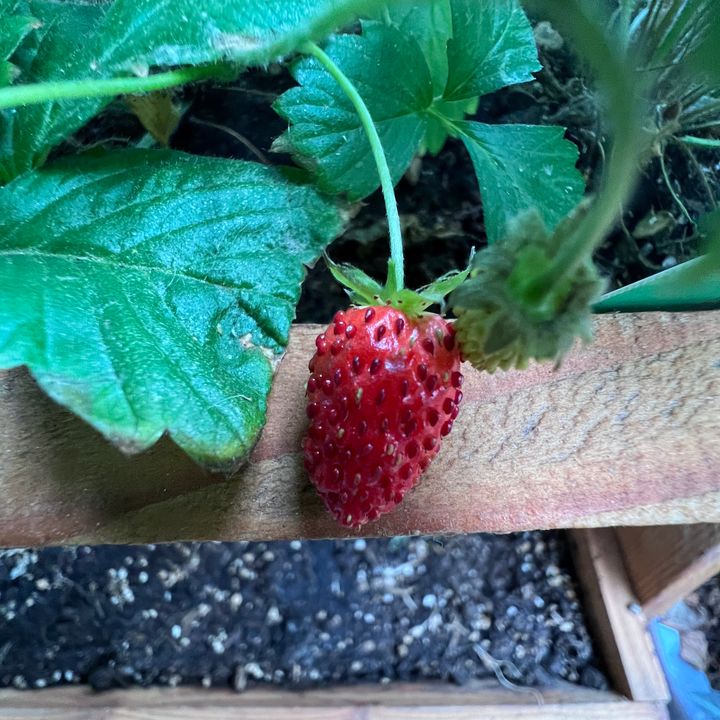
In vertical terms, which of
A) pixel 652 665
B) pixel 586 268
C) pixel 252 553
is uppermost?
pixel 586 268

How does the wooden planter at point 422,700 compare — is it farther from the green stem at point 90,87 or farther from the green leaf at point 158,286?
the green stem at point 90,87

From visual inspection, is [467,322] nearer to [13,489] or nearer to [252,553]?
[13,489]

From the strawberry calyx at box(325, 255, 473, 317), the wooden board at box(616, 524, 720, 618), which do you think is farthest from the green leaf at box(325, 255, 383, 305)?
the wooden board at box(616, 524, 720, 618)

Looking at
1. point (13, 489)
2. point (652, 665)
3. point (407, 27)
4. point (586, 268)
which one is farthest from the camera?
point (652, 665)

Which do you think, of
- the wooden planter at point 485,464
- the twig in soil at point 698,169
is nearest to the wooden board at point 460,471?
the wooden planter at point 485,464

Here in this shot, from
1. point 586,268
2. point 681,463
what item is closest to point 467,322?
point 586,268

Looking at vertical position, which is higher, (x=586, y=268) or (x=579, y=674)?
(x=586, y=268)

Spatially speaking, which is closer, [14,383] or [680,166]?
[14,383]
